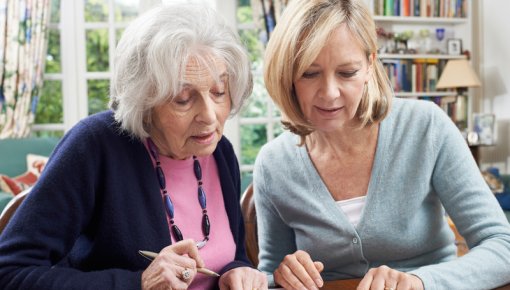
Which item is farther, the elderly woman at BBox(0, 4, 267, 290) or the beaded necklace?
the beaded necklace

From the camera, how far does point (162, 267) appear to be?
1143mm

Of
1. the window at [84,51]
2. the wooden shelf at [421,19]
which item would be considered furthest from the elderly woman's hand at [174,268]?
the wooden shelf at [421,19]

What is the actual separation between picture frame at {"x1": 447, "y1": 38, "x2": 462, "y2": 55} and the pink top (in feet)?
16.7

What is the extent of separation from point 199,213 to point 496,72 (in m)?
5.34

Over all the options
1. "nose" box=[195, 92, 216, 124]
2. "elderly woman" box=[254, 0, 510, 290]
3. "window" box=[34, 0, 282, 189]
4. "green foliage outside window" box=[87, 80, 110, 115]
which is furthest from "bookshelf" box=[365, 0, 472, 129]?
"nose" box=[195, 92, 216, 124]

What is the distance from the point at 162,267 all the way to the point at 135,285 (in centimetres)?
7

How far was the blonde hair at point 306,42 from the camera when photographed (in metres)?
1.40

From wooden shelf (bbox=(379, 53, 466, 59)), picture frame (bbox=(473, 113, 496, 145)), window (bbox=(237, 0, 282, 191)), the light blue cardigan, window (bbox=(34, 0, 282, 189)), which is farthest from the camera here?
wooden shelf (bbox=(379, 53, 466, 59))

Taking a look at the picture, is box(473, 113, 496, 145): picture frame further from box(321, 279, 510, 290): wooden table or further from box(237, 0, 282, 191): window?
box(321, 279, 510, 290): wooden table

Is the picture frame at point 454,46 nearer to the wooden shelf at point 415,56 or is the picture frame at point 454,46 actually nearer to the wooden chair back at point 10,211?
the wooden shelf at point 415,56

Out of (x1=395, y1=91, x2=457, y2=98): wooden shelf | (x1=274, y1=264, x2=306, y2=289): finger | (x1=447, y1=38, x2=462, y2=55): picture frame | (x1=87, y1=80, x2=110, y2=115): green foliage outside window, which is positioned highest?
(x1=447, y1=38, x2=462, y2=55): picture frame

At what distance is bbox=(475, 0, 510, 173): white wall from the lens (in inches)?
237

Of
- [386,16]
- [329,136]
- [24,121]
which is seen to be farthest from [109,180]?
[386,16]

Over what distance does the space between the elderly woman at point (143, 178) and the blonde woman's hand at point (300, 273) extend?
0.15 ft
